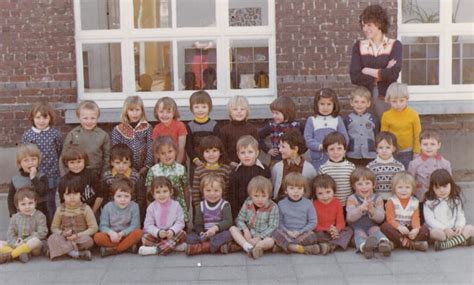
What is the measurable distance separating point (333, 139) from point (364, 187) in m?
0.56

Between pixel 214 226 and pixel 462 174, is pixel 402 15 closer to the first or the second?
pixel 462 174

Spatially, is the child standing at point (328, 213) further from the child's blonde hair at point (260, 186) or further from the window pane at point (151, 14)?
the window pane at point (151, 14)

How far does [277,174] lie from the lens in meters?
7.10

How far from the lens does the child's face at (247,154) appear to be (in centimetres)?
698

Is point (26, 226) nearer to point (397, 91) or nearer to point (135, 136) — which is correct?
point (135, 136)

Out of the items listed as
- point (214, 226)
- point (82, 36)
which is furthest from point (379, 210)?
point (82, 36)

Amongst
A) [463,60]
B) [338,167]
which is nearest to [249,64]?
[463,60]

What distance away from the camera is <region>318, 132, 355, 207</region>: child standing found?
22.8ft

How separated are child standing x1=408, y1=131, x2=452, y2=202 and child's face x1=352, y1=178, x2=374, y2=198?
50 centimetres

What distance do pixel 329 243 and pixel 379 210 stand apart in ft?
1.85

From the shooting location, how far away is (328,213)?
6777 mm

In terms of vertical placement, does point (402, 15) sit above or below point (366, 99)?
above

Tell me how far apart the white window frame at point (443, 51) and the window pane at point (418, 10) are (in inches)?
2.5

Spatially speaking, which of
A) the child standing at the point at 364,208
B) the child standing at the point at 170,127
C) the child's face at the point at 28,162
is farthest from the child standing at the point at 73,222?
the child standing at the point at 364,208
